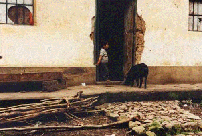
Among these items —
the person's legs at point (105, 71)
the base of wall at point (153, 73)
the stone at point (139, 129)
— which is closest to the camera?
the stone at point (139, 129)

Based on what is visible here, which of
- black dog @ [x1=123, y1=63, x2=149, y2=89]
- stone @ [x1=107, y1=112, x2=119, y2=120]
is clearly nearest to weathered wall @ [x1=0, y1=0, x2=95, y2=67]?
black dog @ [x1=123, y1=63, x2=149, y2=89]

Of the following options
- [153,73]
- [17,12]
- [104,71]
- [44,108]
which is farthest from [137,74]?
[17,12]

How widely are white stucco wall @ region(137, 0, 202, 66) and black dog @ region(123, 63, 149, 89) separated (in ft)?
3.10

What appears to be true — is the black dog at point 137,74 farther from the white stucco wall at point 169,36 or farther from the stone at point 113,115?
the stone at point 113,115

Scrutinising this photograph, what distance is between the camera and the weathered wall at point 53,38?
6.93 m

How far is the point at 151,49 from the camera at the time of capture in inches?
327

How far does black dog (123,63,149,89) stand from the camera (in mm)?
7242

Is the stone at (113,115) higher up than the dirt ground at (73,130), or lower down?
higher up

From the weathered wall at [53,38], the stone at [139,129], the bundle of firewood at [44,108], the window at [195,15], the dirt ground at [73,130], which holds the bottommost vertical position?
the dirt ground at [73,130]

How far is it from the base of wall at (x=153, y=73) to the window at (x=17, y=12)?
4.64 ft

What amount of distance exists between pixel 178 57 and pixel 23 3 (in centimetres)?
558

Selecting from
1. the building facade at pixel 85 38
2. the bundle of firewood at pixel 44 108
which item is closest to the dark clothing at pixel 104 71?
the building facade at pixel 85 38

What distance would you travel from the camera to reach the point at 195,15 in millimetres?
8867

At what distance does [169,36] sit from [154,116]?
A: 4093 millimetres
